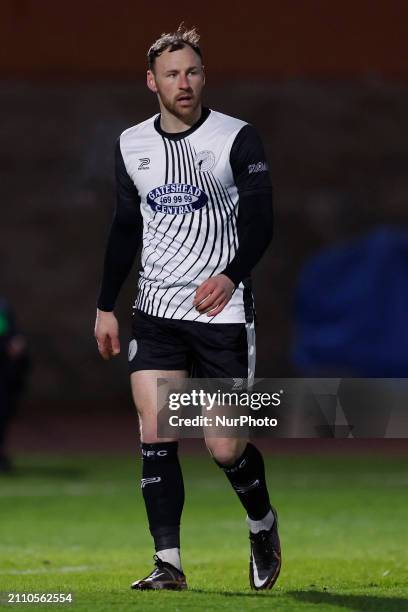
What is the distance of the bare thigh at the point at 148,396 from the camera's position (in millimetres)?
6738

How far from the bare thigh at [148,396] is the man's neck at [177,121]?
3.51ft

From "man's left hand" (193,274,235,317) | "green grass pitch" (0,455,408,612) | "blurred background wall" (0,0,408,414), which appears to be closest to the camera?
"man's left hand" (193,274,235,317)

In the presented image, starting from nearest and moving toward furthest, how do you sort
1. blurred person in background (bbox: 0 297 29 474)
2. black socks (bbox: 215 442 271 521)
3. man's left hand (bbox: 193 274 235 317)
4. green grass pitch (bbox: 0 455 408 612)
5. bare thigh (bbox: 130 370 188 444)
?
man's left hand (bbox: 193 274 235 317) < green grass pitch (bbox: 0 455 408 612) < bare thigh (bbox: 130 370 188 444) < black socks (bbox: 215 442 271 521) < blurred person in background (bbox: 0 297 29 474)

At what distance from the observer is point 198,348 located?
6.78 m

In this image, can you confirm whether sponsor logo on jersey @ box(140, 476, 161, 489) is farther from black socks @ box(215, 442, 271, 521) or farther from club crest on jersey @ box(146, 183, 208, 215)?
club crest on jersey @ box(146, 183, 208, 215)

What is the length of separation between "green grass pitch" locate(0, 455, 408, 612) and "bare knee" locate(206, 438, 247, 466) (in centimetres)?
59

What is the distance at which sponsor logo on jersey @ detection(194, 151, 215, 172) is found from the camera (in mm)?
6688

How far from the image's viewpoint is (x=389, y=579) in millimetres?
7852

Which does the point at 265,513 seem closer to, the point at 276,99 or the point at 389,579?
the point at 389,579

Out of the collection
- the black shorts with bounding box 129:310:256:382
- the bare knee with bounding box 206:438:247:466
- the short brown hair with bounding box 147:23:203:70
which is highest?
the short brown hair with bounding box 147:23:203:70

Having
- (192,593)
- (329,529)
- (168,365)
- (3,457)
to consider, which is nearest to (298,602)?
(192,593)

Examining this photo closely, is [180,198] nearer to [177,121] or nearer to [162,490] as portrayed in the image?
[177,121]

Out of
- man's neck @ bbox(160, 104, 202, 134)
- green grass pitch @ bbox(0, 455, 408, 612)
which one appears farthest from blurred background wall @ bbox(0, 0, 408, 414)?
man's neck @ bbox(160, 104, 202, 134)

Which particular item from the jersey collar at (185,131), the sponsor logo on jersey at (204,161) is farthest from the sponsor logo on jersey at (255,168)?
the jersey collar at (185,131)
